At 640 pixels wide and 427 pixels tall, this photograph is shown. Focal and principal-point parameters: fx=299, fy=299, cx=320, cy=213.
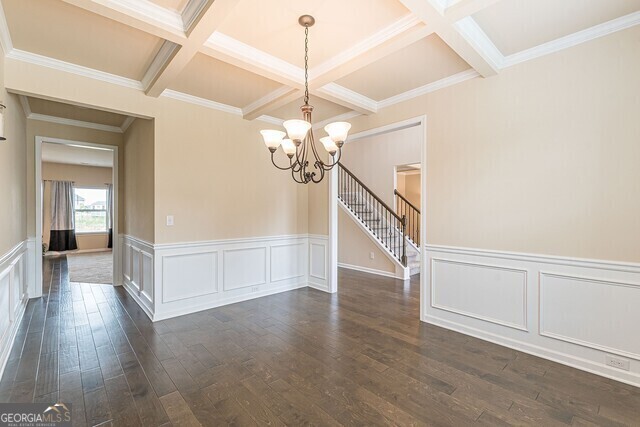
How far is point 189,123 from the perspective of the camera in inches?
157

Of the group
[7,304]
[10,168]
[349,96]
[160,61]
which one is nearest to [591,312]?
[349,96]

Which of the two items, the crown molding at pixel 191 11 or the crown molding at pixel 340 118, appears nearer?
the crown molding at pixel 191 11

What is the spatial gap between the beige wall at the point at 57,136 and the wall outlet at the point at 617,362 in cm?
664

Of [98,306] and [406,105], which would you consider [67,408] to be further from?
[406,105]

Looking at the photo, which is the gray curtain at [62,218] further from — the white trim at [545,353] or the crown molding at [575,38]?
the crown molding at [575,38]

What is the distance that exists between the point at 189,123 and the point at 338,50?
226 centimetres

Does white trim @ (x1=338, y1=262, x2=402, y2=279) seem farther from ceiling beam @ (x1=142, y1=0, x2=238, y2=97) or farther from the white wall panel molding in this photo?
ceiling beam @ (x1=142, y1=0, x2=238, y2=97)

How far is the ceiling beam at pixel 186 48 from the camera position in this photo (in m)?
2.03

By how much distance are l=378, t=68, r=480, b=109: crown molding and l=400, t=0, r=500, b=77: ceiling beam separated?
0.18 m

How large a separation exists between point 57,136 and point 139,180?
72.4 inches

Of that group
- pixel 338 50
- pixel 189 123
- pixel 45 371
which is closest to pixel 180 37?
pixel 338 50

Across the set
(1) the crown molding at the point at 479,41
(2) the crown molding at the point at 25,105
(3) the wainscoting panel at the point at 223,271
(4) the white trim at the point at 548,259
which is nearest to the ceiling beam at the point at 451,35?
(1) the crown molding at the point at 479,41

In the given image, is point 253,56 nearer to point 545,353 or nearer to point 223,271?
point 223,271

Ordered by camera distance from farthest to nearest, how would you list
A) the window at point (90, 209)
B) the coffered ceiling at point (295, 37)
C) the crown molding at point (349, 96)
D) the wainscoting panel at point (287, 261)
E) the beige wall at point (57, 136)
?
the window at point (90, 209), the wainscoting panel at point (287, 261), the beige wall at point (57, 136), the crown molding at point (349, 96), the coffered ceiling at point (295, 37)
